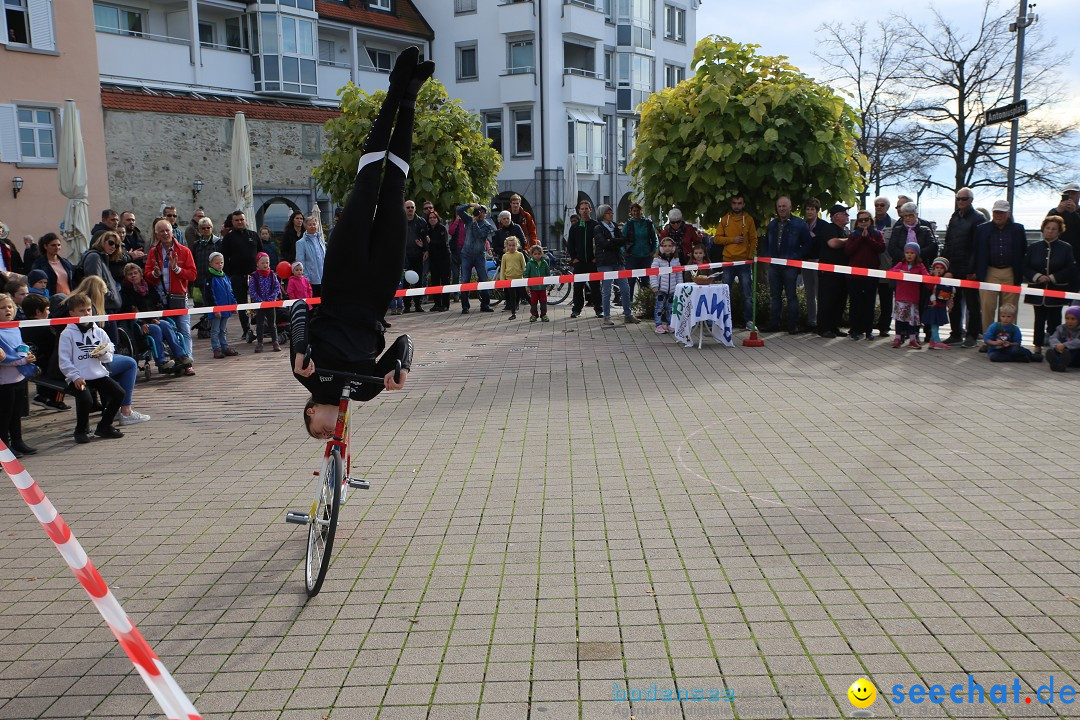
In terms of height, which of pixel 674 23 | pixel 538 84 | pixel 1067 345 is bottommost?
pixel 1067 345

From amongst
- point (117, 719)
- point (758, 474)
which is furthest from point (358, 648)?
point (758, 474)

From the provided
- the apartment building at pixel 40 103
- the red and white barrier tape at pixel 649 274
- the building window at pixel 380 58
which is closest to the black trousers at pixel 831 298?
the red and white barrier tape at pixel 649 274

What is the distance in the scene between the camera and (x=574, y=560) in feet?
17.8

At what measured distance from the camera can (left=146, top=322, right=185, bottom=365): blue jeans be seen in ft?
40.9

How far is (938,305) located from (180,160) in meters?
24.8

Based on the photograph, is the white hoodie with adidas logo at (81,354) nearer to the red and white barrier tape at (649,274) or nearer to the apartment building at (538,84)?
the red and white barrier tape at (649,274)

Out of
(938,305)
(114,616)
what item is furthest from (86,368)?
(938,305)

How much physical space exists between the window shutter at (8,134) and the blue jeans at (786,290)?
22.5 m

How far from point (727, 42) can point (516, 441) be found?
1034cm

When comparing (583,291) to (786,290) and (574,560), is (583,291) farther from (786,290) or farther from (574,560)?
(574,560)

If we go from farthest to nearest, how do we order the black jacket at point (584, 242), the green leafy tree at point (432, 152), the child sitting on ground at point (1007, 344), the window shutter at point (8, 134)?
1. the window shutter at point (8, 134)
2. the green leafy tree at point (432, 152)
3. the black jacket at point (584, 242)
4. the child sitting on ground at point (1007, 344)

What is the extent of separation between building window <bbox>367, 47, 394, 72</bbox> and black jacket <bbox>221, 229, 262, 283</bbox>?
3108 centimetres

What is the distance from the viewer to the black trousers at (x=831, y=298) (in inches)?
588

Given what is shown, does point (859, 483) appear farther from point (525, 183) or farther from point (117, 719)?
point (525, 183)
